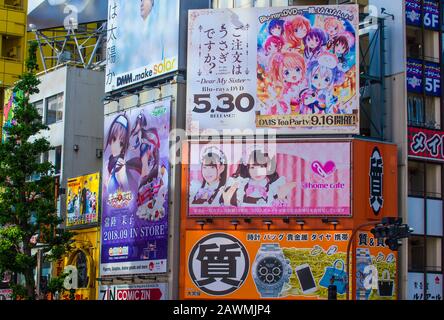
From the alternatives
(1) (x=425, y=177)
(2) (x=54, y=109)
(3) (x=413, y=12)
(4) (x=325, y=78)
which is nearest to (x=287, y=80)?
(4) (x=325, y=78)

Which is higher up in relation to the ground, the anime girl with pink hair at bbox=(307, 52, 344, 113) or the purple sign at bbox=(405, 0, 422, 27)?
the purple sign at bbox=(405, 0, 422, 27)

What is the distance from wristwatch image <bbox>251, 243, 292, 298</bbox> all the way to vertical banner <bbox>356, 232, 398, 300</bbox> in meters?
3.61

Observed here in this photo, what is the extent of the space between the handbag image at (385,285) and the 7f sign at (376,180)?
3149 millimetres

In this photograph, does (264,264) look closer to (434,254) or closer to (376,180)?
(376,180)

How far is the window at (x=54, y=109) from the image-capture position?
58.1 meters

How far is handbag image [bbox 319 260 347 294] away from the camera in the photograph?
41125mm

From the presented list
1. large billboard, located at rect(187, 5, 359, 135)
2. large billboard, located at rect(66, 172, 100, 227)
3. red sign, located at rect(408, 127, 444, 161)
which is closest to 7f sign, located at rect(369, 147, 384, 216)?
large billboard, located at rect(187, 5, 359, 135)

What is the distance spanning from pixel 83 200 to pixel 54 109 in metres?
9.12

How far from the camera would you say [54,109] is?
59.0 metres

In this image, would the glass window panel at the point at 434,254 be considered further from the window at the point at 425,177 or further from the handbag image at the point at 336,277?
the handbag image at the point at 336,277

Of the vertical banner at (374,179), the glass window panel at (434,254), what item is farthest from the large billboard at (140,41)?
the glass window panel at (434,254)

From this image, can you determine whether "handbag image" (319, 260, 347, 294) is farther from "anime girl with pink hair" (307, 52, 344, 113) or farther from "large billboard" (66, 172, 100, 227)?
"large billboard" (66, 172, 100, 227)
